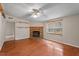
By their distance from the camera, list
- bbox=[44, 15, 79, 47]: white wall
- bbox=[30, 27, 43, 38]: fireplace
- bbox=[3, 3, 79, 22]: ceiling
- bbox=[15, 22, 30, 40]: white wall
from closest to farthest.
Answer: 1. bbox=[3, 3, 79, 22]: ceiling
2. bbox=[44, 15, 79, 47]: white wall
3. bbox=[15, 22, 30, 40]: white wall
4. bbox=[30, 27, 43, 38]: fireplace

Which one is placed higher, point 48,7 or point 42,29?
point 48,7

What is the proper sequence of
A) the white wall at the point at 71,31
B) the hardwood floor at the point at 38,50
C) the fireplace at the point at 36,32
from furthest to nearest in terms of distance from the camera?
1. the fireplace at the point at 36,32
2. the white wall at the point at 71,31
3. the hardwood floor at the point at 38,50

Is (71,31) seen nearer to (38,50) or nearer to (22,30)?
(38,50)

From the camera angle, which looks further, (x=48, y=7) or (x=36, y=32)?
(x=36, y=32)

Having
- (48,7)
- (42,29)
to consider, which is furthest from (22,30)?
(48,7)

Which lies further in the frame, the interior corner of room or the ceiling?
the interior corner of room

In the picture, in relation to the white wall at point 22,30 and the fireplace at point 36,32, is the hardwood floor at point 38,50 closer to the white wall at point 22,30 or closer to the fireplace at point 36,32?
the white wall at point 22,30

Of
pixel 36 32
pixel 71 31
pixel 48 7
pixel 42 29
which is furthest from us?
pixel 36 32

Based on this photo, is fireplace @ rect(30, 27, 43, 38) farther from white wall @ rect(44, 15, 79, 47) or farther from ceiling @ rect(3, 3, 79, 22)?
ceiling @ rect(3, 3, 79, 22)

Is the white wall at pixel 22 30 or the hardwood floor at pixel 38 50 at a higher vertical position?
the white wall at pixel 22 30

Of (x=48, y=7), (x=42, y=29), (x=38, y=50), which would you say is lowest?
(x=38, y=50)

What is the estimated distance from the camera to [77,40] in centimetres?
456

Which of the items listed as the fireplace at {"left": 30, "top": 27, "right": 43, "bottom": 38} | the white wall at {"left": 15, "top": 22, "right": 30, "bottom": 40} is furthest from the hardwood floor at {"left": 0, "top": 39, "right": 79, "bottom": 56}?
the fireplace at {"left": 30, "top": 27, "right": 43, "bottom": 38}

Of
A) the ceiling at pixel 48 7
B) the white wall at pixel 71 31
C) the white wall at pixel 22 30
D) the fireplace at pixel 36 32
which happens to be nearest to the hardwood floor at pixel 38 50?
the white wall at pixel 71 31
